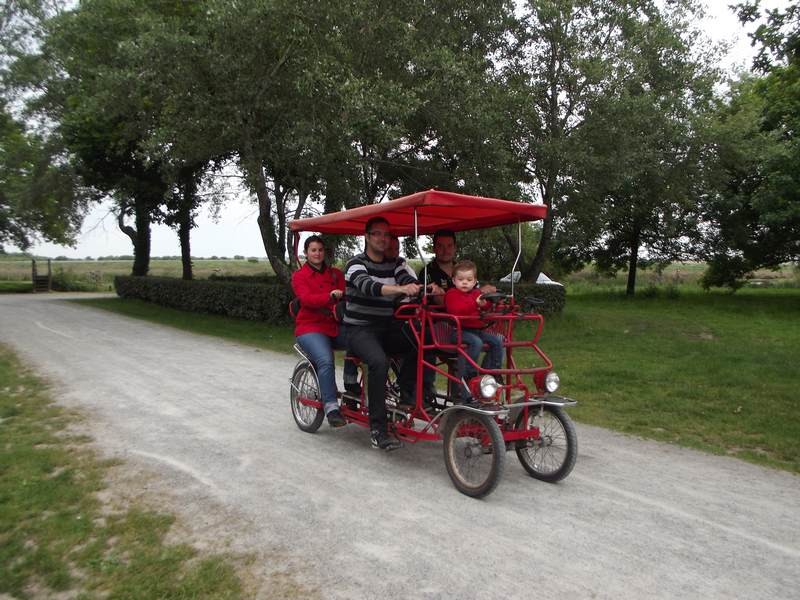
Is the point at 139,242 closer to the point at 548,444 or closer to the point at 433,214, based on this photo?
the point at 433,214

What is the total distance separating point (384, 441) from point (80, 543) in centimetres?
236

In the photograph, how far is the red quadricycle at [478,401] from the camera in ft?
15.6

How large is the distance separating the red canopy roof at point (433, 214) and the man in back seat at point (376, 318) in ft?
1.02

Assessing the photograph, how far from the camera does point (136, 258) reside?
30.2 m

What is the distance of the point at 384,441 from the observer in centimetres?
539

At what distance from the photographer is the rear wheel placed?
633cm

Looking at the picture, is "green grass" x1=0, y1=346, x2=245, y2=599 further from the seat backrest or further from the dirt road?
the seat backrest

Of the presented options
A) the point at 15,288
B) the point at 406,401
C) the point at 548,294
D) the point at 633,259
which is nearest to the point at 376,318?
the point at 406,401

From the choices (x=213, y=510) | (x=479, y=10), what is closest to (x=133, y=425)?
(x=213, y=510)

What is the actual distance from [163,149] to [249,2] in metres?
3.82

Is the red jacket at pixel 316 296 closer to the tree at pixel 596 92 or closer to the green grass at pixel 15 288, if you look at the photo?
the tree at pixel 596 92

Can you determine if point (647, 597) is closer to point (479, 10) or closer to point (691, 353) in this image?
point (691, 353)

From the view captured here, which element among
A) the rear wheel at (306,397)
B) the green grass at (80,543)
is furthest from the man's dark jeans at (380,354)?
the green grass at (80,543)

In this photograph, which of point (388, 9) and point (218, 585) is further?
point (388, 9)
